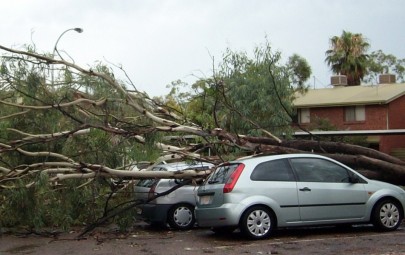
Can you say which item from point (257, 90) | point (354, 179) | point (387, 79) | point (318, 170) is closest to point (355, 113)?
point (387, 79)

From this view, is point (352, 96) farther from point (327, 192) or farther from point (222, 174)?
point (222, 174)

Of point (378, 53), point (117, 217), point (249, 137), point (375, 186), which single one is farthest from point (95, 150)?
point (378, 53)

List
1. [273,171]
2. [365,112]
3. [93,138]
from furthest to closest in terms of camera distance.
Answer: [365,112] → [93,138] → [273,171]

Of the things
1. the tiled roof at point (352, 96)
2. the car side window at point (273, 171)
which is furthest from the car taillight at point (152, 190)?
the tiled roof at point (352, 96)

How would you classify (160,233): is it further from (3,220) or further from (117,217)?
(3,220)

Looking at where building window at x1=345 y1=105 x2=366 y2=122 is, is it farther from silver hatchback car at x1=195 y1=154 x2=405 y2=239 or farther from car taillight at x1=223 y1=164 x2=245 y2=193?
car taillight at x1=223 y1=164 x2=245 y2=193

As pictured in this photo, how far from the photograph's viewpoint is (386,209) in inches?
461

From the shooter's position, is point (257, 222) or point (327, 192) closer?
point (257, 222)

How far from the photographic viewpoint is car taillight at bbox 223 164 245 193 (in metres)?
10.9

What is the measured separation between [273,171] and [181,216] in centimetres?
278

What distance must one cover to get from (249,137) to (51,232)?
4.58 m

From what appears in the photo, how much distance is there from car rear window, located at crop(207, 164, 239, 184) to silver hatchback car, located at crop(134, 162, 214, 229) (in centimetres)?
120

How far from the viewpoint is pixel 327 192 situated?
11.4 meters

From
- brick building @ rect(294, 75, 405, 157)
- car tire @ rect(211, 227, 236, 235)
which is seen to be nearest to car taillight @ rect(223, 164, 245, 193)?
car tire @ rect(211, 227, 236, 235)
